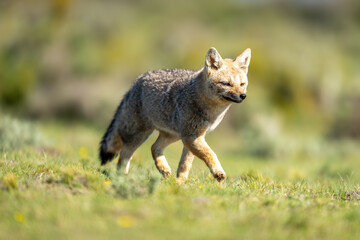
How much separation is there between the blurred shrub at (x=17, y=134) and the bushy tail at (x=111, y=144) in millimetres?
2444

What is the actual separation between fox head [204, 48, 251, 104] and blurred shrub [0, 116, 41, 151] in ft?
16.0

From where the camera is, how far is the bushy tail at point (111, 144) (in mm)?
8781

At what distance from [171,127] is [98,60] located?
20.3 m

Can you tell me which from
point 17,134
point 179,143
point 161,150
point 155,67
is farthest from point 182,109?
point 155,67

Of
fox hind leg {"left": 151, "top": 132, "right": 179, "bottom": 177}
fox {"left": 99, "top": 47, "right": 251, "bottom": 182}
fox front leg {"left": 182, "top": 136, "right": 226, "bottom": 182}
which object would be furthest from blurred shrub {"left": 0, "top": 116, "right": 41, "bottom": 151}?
fox front leg {"left": 182, "top": 136, "right": 226, "bottom": 182}

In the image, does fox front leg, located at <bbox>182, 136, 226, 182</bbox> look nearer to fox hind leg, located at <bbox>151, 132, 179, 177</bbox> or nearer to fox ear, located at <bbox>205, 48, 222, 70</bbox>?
fox hind leg, located at <bbox>151, 132, 179, 177</bbox>

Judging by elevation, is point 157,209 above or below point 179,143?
above

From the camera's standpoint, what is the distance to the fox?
7.30 meters

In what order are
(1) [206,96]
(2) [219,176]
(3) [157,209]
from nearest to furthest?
(3) [157,209] < (2) [219,176] < (1) [206,96]

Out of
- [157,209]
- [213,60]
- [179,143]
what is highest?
[213,60]

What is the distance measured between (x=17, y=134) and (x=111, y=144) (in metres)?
3.10

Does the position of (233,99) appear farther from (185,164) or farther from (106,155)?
(106,155)

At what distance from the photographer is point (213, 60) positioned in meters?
7.56

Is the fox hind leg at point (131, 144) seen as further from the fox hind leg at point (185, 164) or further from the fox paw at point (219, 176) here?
the fox paw at point (219, 176)
